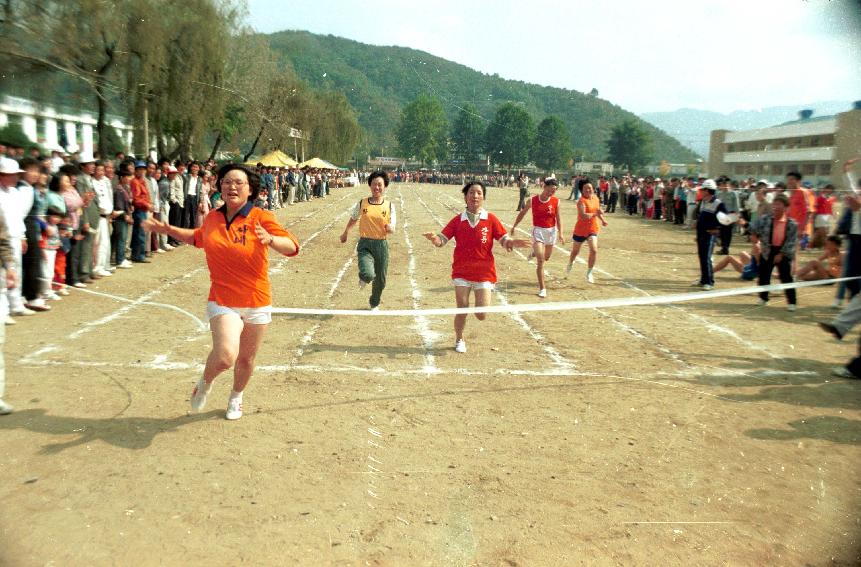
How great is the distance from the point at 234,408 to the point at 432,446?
1674mm

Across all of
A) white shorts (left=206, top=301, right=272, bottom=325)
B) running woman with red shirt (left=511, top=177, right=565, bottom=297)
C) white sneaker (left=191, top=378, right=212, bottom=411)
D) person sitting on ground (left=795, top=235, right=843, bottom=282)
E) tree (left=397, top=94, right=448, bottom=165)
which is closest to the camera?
white shorts (left=206, top=301, right=272, bottom=325)

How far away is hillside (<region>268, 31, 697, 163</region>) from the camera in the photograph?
141625 mm

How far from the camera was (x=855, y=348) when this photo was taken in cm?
825

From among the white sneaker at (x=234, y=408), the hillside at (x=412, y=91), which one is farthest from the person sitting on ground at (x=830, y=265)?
the hillside at (x=412, y=91)

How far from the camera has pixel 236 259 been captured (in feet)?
16.2

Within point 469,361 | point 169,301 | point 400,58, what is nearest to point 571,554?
point 469,361

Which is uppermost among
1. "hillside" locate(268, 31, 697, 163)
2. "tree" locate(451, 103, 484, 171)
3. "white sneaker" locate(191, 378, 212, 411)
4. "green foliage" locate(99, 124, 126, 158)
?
"hillside" locate(268, 31, 697, 163)

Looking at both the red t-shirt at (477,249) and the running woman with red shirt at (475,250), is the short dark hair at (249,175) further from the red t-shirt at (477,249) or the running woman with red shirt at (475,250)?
the red t-shirt at (477,249)

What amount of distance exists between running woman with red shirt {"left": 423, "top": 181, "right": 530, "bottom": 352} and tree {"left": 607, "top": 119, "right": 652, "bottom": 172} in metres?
160

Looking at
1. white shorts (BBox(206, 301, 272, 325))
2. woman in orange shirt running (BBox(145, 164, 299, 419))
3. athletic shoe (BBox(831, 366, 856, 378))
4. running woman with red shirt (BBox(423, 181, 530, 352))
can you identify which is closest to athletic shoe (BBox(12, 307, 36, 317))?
woman in orange shirt running (BBox(145, 164, 299, 419))

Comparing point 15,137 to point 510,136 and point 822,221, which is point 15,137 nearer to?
point 822,221

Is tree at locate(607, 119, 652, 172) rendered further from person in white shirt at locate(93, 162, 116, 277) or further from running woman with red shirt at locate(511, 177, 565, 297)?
person in white shirt at locate(93, 162, 116, 277)

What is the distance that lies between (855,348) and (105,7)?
20.0 meters

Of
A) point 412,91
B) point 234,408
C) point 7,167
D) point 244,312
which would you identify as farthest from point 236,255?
point 412,91
